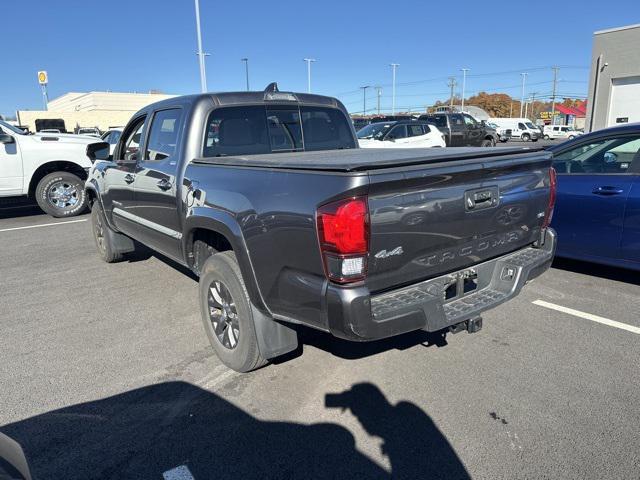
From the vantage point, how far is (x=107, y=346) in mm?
3988

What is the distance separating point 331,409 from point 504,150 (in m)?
2.07

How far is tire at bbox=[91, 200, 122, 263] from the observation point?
6.07 meters

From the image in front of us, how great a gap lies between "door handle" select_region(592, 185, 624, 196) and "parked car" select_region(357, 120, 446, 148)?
11164 mm

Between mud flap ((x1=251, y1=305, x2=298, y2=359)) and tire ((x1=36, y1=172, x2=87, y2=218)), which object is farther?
tire ((x1=36, y1=172, x2=87, y2=218))

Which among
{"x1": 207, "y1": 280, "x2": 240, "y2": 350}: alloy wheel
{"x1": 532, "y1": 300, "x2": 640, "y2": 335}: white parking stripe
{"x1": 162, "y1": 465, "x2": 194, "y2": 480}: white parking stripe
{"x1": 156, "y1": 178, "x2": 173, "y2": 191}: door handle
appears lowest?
{"x1": 162, "y1": 465, "x2": 194, "y2": 480}: white parking stripe

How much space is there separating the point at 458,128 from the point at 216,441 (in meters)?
20.3

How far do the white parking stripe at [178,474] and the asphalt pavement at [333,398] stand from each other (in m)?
0.01

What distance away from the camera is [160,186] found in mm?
4109

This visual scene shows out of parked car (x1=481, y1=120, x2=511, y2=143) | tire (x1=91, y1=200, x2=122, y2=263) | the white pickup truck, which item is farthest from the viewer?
parked car (x1=481, y1=120, x2=511, y2=143)

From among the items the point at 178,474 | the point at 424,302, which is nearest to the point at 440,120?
the point at 424,302

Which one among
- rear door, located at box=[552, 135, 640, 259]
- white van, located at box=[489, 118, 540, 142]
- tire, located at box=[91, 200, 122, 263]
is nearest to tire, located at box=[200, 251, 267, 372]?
tire, located at box=[91, 200, 122, 263]

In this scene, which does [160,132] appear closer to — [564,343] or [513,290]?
[513,290]

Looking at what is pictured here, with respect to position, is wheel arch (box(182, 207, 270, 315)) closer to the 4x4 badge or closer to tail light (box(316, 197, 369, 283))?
tail light (box(316, 197, 369, 283))

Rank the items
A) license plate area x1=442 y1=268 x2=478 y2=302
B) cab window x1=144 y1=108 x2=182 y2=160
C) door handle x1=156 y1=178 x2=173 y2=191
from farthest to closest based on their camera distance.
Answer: cab window x1=144 y1=108 x2=182 y2=160
door handle x1=156 y1=178 x2=173 y2=191
license plate area x1=442 y1=268 x2=478 y2=302
